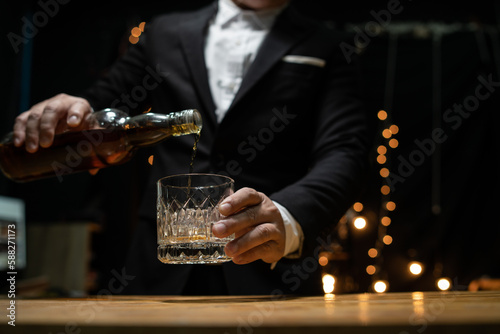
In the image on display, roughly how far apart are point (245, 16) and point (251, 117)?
15.2 inches

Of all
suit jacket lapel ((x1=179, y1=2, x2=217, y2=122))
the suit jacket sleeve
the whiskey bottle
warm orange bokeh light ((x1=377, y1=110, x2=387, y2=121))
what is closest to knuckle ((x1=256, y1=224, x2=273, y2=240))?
the suit jacket sleeve

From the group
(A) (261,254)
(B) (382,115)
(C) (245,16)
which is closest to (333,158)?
(A) (261,254)

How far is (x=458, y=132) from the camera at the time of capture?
3.27 meters

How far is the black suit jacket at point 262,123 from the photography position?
1.15 meters

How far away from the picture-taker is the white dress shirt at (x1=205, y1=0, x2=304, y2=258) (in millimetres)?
1309

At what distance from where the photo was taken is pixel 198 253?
2.73ft

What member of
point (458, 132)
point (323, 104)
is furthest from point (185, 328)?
point (458, 132)

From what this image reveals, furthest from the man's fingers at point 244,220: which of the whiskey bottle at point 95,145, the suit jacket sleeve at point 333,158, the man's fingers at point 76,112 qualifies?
the man's fingers at point 76,112

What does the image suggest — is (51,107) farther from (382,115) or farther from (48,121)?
(382,115)

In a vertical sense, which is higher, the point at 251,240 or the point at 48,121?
the point at 48,121

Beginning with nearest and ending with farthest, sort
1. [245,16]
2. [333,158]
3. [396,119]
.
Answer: [333,158], [245,16], [396,119]

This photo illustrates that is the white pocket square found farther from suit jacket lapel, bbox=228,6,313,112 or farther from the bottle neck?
the bottle neck

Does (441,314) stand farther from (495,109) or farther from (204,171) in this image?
(495,109)

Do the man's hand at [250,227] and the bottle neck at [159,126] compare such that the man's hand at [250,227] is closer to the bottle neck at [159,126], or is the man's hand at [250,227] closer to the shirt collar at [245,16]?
the bottle neck at [159,126]
